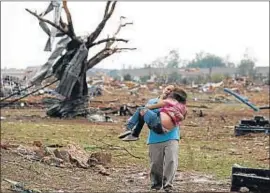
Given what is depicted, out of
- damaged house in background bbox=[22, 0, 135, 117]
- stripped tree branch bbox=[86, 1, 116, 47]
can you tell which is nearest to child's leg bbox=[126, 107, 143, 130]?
damaged house in background bbox=[22, 0, 135, 117]

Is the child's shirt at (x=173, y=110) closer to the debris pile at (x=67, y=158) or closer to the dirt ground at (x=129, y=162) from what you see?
the dirt ground at (x=129, y=162)

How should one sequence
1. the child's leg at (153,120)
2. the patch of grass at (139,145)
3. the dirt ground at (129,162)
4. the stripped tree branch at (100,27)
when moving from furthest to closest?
the stripped tree branch at (100,27) → the patch of grass at (139,145) → the dirt ground at (129,162) → the child's leg at (153,120)

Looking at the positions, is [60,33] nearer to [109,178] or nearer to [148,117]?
[109,178]

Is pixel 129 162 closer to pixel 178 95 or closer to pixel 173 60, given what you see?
pixel 178 95

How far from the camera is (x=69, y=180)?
9930mm

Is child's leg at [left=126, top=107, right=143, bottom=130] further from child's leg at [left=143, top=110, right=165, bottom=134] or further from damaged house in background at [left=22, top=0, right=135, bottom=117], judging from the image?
damaged house in background at [left=22, top=0, right=135, bottom=117]

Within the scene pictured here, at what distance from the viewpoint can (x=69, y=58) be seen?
26.9 m

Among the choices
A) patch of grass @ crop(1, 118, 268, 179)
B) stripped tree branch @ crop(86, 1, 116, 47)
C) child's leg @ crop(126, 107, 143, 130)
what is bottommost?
patch of grass @ crop(1, 118, 268, 179)

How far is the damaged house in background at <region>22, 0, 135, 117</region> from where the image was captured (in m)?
25.8

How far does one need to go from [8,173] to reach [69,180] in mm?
954

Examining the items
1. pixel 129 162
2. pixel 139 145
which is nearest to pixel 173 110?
pixel 129 162

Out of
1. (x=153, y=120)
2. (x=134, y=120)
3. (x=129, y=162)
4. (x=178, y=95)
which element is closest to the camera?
(x=153, y=120)

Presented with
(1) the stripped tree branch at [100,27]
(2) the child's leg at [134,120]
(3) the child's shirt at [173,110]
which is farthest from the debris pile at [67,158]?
(1) the stripped tree branch at [100,27]

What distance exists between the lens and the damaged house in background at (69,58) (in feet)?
84.7
